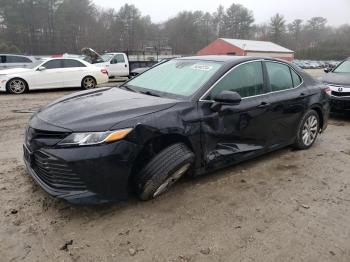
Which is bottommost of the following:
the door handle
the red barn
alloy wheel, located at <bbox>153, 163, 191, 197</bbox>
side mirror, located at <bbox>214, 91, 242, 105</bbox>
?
alloy wheel, located at <bbox>153, 163, 191, 197</bbox>

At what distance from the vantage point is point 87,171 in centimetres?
293

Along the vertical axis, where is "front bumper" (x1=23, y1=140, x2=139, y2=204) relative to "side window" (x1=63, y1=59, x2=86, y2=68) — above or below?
below

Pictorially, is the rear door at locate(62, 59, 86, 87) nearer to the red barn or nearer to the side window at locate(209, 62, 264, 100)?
the side window at locate(209, 62, 264, 100)

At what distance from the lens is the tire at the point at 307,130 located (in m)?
5.25

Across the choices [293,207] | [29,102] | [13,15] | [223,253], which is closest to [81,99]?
[223,253]

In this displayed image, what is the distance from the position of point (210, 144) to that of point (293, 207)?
1.13 metres

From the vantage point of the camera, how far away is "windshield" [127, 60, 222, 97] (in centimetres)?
392

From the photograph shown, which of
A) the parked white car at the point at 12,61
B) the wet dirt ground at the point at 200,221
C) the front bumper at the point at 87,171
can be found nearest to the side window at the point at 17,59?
the parked white car at the point at 12,61

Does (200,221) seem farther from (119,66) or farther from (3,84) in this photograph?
(119,66)

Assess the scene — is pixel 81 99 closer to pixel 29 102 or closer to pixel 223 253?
pixel 223 253

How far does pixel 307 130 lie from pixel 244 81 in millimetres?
1853

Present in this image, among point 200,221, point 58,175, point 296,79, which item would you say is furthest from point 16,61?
point 200,221

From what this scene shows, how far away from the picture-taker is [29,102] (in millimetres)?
10023

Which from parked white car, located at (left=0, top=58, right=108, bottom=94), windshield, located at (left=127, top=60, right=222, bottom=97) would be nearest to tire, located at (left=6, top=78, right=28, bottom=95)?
parked white car, located at (left=0, top=58, right=108, bottom=94)
